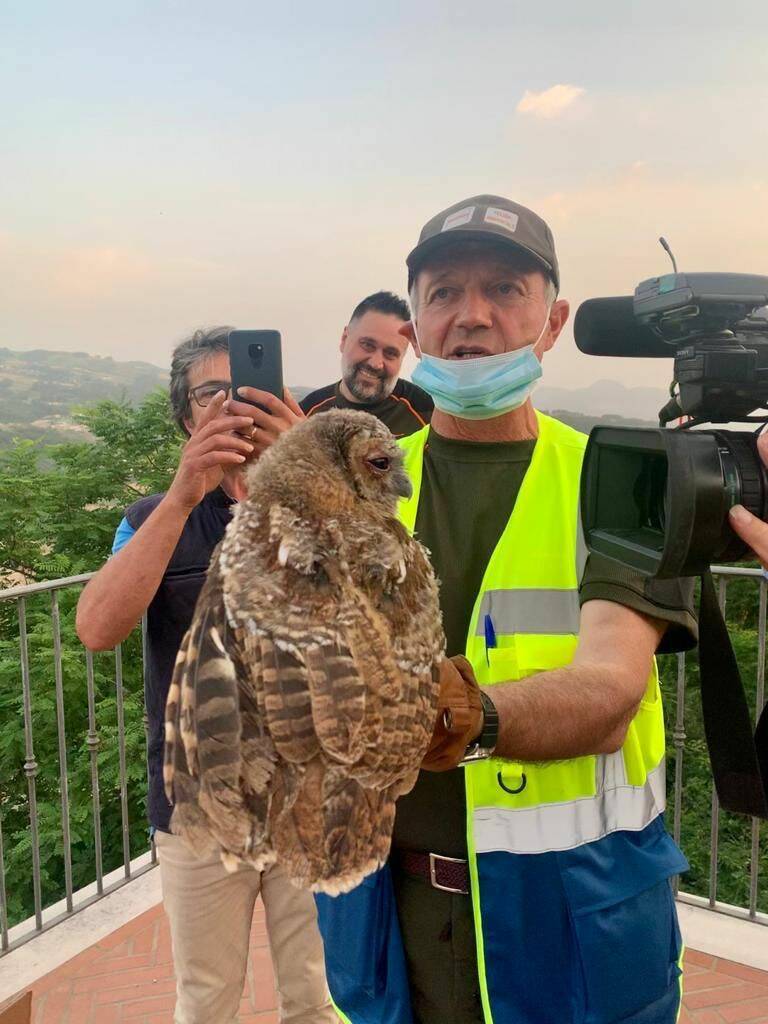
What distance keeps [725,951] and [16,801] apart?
1073cm

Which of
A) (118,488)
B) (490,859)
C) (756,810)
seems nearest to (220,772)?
(490,859)

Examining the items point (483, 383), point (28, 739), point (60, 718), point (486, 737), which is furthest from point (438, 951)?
point (28, 739)

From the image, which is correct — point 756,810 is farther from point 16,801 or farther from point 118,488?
point 118,488

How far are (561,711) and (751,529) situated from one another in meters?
0.54

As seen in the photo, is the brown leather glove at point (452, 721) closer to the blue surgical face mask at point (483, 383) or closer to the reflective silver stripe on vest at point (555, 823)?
the reflective silver stripe on vest at point (555, 823)

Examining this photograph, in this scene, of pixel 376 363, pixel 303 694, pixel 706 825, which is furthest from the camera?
pixel 706 825

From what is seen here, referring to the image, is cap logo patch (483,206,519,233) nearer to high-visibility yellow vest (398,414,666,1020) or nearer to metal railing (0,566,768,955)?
high-visibility yellow vest (398,414,666,1020)

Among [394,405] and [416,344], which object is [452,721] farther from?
[394,405]

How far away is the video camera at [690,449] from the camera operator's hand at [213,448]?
3.20 ft

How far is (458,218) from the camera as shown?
2.16 meters

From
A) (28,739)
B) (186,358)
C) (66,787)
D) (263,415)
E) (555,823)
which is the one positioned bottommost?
(66,787)

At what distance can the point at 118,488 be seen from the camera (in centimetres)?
1688

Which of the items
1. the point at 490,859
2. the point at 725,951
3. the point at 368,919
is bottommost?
the point at 725,951

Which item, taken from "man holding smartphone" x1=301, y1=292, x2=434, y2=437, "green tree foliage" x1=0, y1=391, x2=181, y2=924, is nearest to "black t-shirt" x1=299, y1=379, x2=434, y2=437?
"man holding smartphone" x1=301, y1=292, x2=434, y2=437
